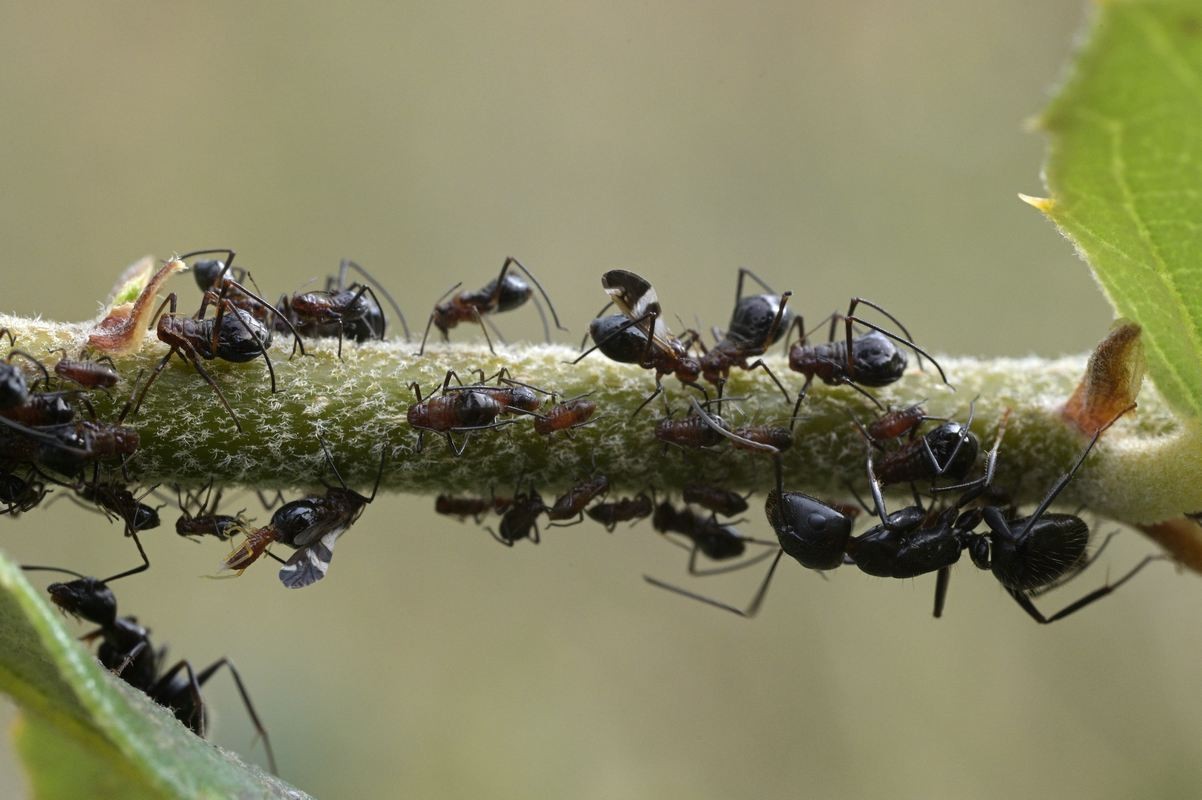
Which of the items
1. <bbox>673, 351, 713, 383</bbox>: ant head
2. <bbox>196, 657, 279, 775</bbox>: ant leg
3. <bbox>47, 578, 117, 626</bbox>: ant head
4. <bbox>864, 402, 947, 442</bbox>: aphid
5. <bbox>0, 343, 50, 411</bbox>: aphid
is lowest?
<bbox>196, 657, 279, 775</bbox>: ant leg

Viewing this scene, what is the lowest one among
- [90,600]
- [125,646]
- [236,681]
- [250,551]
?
[236,681]

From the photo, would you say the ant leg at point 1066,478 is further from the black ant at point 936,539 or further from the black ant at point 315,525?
the black ant at point 315,525

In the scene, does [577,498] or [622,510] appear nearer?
[577,498]

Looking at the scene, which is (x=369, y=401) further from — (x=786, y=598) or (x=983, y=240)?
(x=983, y=240)

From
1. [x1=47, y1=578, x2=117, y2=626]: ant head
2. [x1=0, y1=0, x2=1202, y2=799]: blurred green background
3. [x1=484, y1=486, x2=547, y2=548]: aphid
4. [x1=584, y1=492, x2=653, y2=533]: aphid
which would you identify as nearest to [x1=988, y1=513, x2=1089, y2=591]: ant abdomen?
[x1=584, y1=492, x2=653, y2=533]: aphid

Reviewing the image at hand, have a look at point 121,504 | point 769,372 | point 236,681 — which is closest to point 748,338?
point 769,372

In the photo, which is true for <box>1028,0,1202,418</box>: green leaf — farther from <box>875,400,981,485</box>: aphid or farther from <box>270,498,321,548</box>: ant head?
<box>270,498,321,548</box>: ant head

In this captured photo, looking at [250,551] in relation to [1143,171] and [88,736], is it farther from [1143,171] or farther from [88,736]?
[1143,171]
